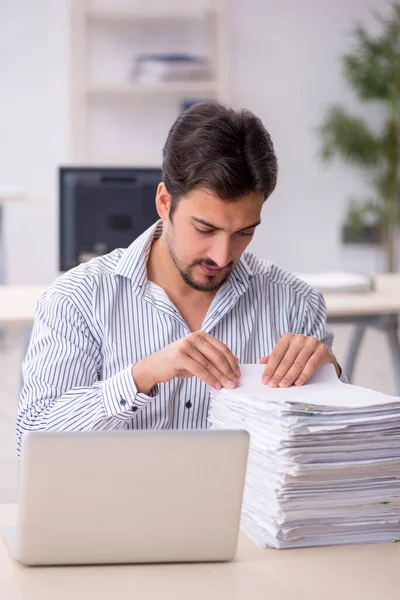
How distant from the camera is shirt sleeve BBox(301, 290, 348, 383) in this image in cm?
188

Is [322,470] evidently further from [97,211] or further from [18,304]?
[97,211]

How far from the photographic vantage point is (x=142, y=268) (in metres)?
1.77

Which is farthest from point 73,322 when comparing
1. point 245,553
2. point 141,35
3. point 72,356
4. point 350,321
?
point 141,35

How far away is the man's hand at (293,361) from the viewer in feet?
4.51

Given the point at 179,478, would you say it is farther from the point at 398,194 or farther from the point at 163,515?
the point at 398,194

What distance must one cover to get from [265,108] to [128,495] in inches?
238

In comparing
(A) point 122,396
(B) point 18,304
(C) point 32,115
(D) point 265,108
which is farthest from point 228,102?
(A) point 122,396


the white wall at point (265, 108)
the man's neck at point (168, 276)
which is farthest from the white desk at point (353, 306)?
the white wall at point (265, 108)

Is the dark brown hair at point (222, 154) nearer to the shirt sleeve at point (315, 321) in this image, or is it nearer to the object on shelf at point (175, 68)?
the shirt sleeve at point (315, 321)

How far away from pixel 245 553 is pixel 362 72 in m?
5.82

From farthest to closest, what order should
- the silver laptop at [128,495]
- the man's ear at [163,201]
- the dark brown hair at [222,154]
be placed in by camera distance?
the man's ear at [163,201], the dark brown hair at [222,154], the silver laptop at [128,495]

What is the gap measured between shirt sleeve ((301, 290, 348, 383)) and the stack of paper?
0.61 metres

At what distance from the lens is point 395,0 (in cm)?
693

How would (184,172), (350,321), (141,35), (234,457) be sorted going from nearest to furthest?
(234,457)
(184,172)
(350,321)
(141,35)
